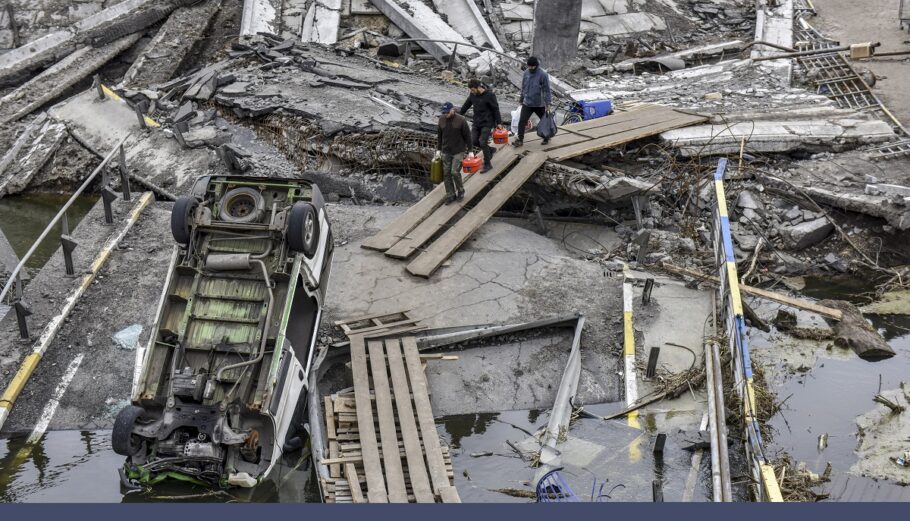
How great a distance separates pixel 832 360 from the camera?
38.2ft

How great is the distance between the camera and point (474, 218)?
1315cm

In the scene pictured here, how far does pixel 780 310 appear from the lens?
1224cm

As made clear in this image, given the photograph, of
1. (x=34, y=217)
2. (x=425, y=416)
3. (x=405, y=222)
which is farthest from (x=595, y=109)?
(x=34, y=217)

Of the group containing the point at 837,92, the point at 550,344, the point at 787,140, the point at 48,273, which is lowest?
the point at 550,344

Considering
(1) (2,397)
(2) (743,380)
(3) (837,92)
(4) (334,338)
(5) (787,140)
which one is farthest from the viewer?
(3) (837,92)

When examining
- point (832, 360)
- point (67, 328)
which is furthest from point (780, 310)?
point (67, 328)

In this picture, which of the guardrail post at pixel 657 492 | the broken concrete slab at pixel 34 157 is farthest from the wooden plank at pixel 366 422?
the broken concrete slab at pixel 34 157

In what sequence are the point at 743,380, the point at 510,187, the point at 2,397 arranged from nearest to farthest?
the point at 743,380 → the point at 2,397 → the point at 510,187

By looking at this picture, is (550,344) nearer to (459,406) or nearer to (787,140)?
(459,406)

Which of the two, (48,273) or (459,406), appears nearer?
(459,406)

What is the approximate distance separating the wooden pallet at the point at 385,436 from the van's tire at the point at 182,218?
2.18 metres

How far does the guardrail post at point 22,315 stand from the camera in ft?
35.7

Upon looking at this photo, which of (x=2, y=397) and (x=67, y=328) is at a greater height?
(x=67, y=328)

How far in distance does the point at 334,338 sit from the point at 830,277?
23.6 feet
